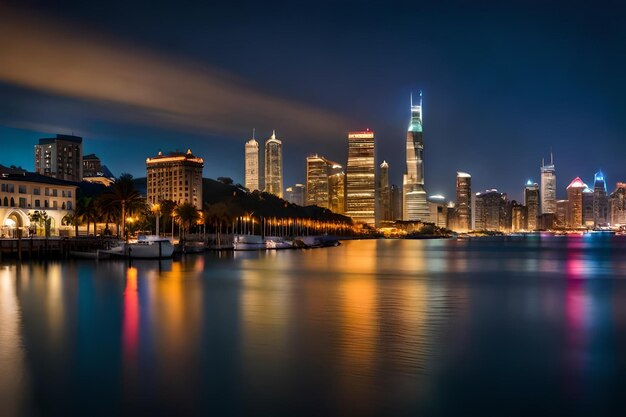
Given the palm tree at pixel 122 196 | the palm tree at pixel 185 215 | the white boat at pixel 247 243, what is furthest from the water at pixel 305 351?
the palm tree at pixel 185 215

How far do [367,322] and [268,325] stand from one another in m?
5.50

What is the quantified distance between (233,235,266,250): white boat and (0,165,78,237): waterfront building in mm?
34897

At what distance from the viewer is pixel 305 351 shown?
27141 mm

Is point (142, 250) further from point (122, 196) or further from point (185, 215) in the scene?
point (185, 215)

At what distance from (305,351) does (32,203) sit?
94080 mm

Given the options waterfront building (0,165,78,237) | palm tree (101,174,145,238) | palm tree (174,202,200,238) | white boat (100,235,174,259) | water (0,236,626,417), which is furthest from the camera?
palm tree (174,202,200,238)

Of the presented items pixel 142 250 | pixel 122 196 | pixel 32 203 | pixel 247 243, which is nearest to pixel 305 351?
pixel 142 250

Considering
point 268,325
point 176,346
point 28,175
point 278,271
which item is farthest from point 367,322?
point 28,175

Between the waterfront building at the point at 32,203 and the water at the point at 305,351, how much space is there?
54.3 m

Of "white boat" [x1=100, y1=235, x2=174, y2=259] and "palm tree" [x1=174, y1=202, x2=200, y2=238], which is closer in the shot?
"white boat" [x1=100, y1=235, x2=174, y2=259]

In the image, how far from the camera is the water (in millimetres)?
19688

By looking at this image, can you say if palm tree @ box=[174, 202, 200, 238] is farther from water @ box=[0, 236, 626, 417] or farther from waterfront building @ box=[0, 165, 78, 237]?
water @ box=[0, 236, 626, 417]

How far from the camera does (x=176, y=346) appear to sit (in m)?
28.6

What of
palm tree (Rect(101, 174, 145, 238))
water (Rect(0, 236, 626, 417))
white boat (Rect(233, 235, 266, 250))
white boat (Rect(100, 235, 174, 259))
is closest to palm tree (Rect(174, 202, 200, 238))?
white boat (Rect(233, 235, 266, 250))
